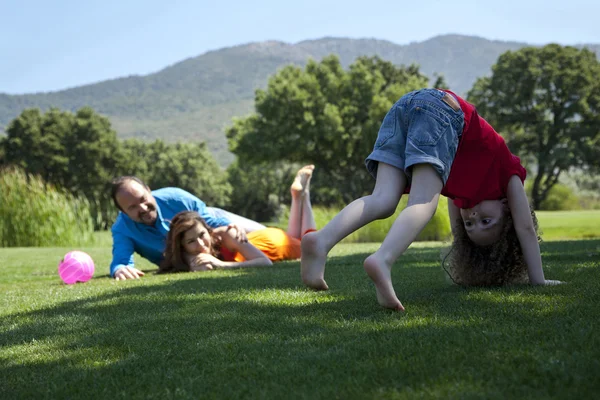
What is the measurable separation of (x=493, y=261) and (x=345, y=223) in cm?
114

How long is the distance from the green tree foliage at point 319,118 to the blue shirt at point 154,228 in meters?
24.2

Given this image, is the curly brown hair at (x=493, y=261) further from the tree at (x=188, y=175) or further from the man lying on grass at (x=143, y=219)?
the tree at (x=188, y=175)

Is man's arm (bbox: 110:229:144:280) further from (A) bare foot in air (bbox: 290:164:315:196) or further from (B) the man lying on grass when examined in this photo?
(A) bare foot in air (bbox: 290:164:315:196)

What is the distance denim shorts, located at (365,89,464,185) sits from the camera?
3000 mm

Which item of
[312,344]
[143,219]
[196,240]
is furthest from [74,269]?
[312,344]

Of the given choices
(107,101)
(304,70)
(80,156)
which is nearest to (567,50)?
(304,70)

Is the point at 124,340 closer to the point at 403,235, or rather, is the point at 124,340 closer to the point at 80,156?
the point at 403,235

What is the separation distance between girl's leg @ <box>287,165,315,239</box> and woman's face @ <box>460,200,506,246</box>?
353 cm

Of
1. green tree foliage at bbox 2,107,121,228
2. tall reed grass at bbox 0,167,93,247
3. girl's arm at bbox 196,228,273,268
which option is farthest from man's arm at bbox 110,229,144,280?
green tree foliage at bbox 2,107,121,228

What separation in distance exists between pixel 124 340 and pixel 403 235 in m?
1.32

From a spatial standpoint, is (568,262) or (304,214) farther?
(304,214)

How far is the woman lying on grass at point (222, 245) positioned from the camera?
20.7 ft

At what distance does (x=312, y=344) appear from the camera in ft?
7.89

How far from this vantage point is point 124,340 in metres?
2.76
